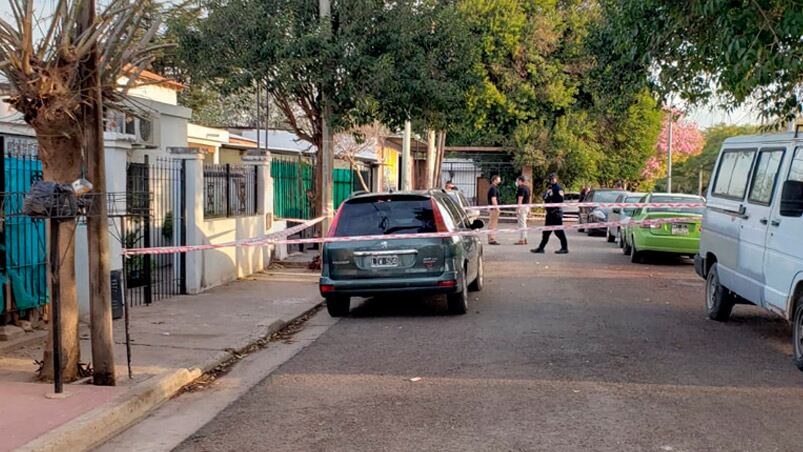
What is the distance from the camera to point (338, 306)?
11094 mm

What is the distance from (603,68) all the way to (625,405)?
8.94 m

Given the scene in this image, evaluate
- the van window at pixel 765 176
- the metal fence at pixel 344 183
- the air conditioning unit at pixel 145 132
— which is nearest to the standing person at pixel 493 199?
the metal fence at pixel 344 183

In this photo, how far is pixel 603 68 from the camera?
552 inches

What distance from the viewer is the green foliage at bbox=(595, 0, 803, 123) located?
835 cm

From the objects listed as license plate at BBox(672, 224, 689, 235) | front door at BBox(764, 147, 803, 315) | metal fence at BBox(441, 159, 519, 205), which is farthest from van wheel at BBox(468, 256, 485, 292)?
metal fence at BBox(441, 159, 519, 205)

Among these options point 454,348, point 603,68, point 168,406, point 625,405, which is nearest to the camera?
point 625,405

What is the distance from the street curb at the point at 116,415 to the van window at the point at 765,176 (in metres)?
6.12

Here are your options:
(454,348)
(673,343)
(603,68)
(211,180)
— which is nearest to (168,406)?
(454,348)

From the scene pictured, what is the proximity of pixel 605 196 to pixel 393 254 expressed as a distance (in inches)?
763

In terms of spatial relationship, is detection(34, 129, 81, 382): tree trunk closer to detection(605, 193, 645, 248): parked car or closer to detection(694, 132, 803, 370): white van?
detection(694, 132, 803, 370): white van

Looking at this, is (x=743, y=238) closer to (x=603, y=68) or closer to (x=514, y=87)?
(x=603, y=68)

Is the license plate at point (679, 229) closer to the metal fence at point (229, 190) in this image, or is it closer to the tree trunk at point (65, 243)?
the metal fence at point (229, 190)

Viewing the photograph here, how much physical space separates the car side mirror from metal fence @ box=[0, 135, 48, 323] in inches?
304

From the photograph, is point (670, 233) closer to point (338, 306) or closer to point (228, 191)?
point (338, 306)
